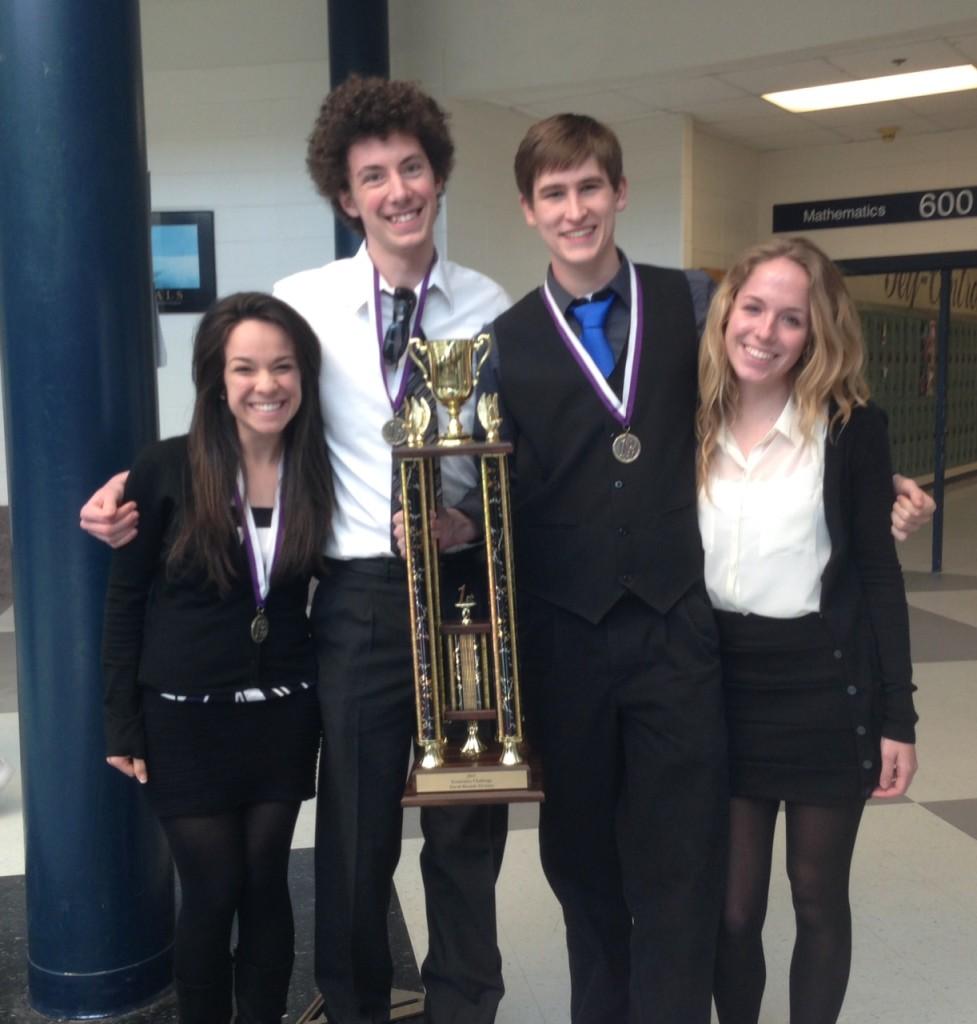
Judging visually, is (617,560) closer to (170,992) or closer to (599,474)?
(599,474)

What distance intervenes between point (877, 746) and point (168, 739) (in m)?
1.19

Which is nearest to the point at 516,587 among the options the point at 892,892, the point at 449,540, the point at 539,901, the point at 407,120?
the point at 449,540

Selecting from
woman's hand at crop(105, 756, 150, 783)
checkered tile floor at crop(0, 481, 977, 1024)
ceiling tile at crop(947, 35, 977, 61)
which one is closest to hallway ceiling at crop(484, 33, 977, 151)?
ceiling tile at crop(947, 35, 977, 61)

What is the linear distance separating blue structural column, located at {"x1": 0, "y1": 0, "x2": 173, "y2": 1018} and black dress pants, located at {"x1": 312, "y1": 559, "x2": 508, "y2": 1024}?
21.2 inches

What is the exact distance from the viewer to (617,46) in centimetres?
618

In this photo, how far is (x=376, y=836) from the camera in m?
2.15

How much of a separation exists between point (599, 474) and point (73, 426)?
1.11 meters

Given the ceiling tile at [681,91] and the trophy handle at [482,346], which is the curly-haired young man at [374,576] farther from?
the ceiling tile at [681,91]

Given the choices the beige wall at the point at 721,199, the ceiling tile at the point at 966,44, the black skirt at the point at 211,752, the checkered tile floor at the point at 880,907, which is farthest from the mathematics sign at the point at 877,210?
the black skirt at the point at 211,752

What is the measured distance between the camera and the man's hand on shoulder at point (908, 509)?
6.41 ft

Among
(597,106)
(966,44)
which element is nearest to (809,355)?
(966,44)

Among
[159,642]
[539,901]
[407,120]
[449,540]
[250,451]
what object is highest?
[407,120]

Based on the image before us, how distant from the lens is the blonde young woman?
6.24 ft

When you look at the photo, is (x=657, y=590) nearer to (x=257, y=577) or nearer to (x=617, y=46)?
(x=257, y=577)
